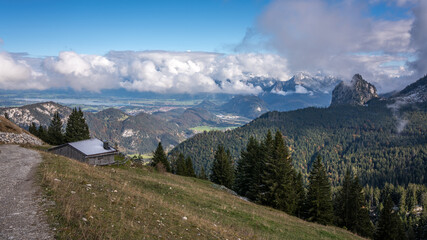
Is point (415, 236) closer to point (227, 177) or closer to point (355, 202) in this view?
point (355, 202)

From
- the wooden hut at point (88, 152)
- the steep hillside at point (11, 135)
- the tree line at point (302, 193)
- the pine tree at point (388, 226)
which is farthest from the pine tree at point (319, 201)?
the steep hillside at point (11, 135)

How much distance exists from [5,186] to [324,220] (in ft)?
158

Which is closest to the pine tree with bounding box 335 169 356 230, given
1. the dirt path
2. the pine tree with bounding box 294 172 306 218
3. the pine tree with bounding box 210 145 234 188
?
the pine tree with bounding box 294 172 306 218

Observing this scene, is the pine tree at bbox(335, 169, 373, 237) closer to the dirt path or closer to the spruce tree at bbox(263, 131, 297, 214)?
the spruce tree at bbox(263, 131, 297, 214)

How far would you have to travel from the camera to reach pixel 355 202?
5509 cm

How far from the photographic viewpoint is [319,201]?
46406 mm

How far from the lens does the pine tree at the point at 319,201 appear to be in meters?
46.0

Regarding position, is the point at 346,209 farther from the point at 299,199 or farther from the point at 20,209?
the point at 20,209

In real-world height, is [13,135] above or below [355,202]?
above

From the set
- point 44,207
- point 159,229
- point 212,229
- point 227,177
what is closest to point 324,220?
point 227,177

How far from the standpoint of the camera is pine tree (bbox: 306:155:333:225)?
1810 inches

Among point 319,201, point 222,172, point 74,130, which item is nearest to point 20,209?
point 319,201

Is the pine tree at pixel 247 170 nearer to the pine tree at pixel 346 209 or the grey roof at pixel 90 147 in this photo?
the pine tree at pixel 346 209

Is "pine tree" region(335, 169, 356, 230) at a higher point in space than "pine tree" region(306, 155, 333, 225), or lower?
lower
